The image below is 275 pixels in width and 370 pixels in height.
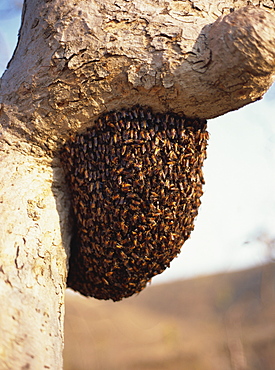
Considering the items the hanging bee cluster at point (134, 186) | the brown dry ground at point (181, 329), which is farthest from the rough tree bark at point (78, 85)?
the brown dry ground at point (181, 329)

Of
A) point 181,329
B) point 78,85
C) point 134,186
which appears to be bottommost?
point 181,329

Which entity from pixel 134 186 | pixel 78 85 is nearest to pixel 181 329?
pixel 134 186

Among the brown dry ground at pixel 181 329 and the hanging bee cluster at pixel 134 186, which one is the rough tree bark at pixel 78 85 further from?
the brown dry ground at pixel 181 329

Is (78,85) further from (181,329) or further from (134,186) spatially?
(181,329)

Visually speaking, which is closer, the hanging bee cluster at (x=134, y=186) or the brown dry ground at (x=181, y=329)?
the hanging bee cluster at (x=134, y=186)

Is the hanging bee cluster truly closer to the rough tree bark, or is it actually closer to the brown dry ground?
the rough tree bark
